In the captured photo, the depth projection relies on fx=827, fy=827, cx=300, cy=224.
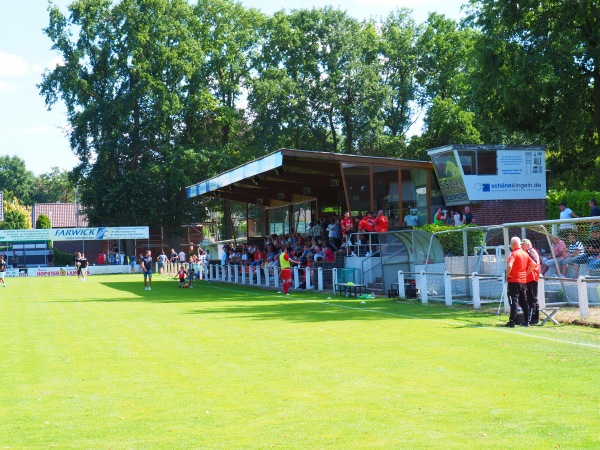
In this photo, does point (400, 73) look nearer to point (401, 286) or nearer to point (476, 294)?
point (401, 286)

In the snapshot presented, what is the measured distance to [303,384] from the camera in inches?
403

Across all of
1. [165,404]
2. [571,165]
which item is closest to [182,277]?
[571,165]

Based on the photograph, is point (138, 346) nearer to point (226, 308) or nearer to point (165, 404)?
point (165, 404)

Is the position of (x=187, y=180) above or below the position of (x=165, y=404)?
above

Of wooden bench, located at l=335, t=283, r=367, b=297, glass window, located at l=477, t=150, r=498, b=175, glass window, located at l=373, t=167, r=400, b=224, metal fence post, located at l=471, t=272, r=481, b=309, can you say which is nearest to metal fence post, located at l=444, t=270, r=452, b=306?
metal fence post, located at l=471, t=272, r=481, b=309

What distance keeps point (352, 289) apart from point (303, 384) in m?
16.8

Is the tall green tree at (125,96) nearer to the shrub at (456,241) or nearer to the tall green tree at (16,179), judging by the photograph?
the shrub at (456,241)

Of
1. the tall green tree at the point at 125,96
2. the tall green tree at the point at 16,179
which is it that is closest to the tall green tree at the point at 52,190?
the tall green tree at the point at 16,179

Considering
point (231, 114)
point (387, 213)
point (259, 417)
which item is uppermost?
point (231, 114)

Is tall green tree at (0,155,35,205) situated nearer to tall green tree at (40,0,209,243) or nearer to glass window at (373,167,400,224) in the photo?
tall green tree at (40,0,209,243)

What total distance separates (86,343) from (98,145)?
52721mm

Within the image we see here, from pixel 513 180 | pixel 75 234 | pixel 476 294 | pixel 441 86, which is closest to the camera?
pixel 476 294

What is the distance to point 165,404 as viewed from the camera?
923 cm

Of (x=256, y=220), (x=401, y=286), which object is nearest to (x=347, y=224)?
(x=401, y=286)
